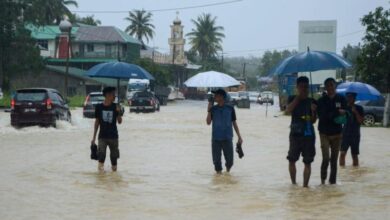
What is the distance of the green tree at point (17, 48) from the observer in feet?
186

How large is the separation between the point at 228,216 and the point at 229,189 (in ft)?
9.06

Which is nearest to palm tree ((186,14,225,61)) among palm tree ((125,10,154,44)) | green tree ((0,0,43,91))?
palm tree ((125,10,154,44))

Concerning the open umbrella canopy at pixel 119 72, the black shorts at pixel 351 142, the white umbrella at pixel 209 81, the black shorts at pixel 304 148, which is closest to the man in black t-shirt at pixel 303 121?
the black shorts at pixel 304 148

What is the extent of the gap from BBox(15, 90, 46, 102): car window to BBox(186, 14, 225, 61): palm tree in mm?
78157

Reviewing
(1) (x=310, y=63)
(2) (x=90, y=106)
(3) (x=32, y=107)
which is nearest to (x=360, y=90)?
(1) (x=310, y=63)

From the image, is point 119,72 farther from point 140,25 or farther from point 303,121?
point 140,25

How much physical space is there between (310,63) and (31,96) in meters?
14.4

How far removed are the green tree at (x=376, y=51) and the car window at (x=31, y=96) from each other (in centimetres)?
1518

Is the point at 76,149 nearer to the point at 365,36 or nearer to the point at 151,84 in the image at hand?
the point at 365,36

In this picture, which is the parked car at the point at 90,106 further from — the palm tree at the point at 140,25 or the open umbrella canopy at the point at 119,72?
the palm tree at the point at 140,25

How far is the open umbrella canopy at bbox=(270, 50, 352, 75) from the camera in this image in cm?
1364

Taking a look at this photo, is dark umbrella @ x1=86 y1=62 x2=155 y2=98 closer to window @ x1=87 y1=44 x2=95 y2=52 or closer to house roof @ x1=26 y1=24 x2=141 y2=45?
house roof @ x1=26 y1=24 x2=141 y2=45

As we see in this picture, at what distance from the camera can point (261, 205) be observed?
34.9ft

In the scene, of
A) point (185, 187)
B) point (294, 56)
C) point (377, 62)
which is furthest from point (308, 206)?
point (377, 62)
